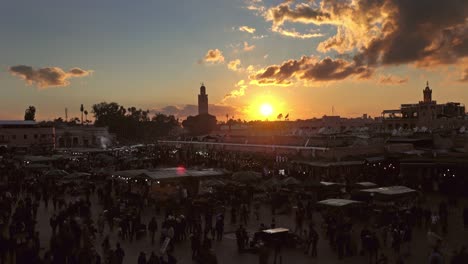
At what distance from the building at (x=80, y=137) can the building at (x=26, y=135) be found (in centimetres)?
496

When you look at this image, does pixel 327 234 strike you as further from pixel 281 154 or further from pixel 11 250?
pixel 281 154

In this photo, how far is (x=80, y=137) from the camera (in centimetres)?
8875

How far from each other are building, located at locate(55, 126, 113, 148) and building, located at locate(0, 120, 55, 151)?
4963 millimetres

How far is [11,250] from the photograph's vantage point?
13.1 m

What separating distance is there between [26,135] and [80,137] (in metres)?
13.2

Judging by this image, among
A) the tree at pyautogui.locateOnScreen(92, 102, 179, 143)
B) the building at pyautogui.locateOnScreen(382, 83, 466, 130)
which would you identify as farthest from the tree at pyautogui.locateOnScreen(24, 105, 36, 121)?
the building at pyautogui.locateOnScreen(382, 83, 466, 130)

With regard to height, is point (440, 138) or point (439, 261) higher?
point (440, 138)

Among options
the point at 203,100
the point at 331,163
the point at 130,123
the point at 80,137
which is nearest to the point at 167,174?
the point at 331,163

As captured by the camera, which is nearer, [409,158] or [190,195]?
[190,195]

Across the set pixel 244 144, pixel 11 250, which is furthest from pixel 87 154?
pixel 11 250

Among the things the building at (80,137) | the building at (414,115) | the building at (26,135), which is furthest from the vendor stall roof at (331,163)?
the building at (80,137)

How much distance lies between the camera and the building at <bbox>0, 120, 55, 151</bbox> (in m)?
74.6

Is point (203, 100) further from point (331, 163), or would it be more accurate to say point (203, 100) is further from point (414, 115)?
point (331, 163)

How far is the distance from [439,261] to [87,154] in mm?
46199
